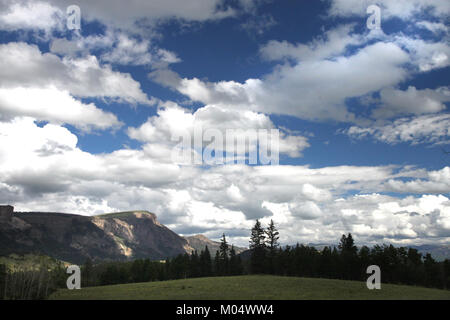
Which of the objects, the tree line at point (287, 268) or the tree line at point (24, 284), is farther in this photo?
the tree line at point (287, 268)

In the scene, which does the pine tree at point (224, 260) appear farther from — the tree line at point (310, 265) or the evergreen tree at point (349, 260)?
the evergreen tree at point (349, 260)

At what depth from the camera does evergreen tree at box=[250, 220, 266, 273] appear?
10562cm

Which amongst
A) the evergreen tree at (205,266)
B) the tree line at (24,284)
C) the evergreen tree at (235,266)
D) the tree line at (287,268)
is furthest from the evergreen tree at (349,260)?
the tree line at (24,284)

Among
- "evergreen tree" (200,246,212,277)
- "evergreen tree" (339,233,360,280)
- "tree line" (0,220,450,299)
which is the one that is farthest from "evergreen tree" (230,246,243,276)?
"evergreen tree" (339,233,360,280)

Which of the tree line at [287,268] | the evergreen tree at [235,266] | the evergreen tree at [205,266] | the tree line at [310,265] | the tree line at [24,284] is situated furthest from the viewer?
the evergreen tree at [205,266]

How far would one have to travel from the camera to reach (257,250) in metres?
107

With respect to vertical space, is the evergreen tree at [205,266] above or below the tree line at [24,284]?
below

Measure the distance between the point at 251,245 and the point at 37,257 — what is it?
60253 millimetres

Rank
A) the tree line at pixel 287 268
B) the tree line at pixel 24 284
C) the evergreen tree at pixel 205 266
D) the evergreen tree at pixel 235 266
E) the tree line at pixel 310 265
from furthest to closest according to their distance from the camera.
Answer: the evergreen tree at pixel 205 266 < the evergreen tree at pixel 235 266 < the tree line at pixel 310 265 < the tree line at pixel 287 268 < the tree line at pixel 24 284

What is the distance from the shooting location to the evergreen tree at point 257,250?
105625 millimetres

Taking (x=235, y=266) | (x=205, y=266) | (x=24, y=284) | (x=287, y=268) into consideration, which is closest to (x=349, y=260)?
(x=287, y=268)

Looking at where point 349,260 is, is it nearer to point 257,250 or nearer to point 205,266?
point 257,250
